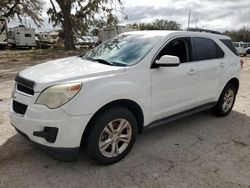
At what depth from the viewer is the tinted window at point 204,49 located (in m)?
4.83

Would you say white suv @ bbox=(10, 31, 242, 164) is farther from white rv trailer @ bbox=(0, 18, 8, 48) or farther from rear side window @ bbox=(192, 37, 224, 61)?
white rv trailer @ bbox=(0, 18, 8, 48)

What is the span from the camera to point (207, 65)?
4.91m

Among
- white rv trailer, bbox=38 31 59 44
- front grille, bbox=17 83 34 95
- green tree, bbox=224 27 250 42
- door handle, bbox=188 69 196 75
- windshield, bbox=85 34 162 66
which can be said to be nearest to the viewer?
front grille, bbox=17 83 34 95

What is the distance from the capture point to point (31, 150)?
395cm

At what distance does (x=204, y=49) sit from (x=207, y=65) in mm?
317

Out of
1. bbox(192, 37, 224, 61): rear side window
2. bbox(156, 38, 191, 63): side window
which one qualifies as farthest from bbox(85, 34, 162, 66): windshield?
bbox(192, 37, 224, 61): rear side window

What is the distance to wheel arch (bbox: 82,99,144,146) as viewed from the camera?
3320mm

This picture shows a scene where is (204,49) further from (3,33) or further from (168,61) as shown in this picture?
(3,33)

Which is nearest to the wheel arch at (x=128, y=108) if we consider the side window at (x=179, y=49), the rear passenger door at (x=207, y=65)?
the side window at (x=179, y=49)

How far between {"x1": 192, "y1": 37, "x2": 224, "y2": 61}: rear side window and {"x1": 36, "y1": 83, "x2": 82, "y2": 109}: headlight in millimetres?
2496

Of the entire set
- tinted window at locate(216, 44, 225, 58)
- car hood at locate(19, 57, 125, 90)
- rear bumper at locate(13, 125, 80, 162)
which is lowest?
rear bumper at locate(13, 125, 80, 162)

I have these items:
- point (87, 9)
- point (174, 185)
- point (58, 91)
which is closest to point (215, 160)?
point (174, 185)

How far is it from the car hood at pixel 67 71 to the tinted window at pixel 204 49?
1794 mm

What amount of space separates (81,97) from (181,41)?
224 cm
